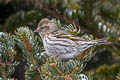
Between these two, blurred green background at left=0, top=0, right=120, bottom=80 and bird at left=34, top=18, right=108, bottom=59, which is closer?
bird at left=34, top=18, right=108, bottom=59

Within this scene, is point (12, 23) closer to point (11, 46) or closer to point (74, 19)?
point (74, 19)

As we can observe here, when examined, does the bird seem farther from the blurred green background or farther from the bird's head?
the blurred green background

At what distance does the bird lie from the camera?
1.96 meters

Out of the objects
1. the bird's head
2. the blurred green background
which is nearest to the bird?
the bird's head

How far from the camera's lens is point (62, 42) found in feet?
6.95

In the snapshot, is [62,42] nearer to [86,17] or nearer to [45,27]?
[45,27]

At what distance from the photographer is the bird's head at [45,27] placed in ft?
7.29

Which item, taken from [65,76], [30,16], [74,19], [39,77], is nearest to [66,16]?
[74,19]

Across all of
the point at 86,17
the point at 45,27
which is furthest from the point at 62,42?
the point at 86,17

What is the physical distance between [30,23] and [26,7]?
45 centimetres

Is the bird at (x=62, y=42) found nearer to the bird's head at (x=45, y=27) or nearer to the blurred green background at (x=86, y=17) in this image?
the bird's head at (x=45, y=27)

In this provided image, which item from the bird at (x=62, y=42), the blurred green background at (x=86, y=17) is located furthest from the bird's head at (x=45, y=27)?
the blurred green background at (x=86, y=17)

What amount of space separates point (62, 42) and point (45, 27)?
260 millimetres

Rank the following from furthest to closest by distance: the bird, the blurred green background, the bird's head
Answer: the blurred green background
the bird's head
the bird
